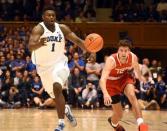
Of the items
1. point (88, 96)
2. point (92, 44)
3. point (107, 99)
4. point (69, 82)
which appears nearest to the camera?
point (107, 99)

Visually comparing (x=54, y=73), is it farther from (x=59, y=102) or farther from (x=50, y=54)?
(x=59, y=102)

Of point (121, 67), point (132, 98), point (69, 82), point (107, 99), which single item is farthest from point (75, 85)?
point (107, 99)

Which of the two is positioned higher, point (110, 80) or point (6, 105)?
point (110, 80)

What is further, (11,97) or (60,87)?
(11,97)

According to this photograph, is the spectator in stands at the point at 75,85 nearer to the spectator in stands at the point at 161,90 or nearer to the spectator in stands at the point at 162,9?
the spectator in stands at the point at 161,90

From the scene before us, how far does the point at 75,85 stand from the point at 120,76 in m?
8.06

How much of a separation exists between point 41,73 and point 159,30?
39.4ft

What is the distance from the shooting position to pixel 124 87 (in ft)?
27.0

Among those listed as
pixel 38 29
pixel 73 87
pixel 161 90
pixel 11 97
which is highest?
pixel 38 29

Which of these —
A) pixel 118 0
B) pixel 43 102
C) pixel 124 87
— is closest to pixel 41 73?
pixel 124 87

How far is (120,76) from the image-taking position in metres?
8.28

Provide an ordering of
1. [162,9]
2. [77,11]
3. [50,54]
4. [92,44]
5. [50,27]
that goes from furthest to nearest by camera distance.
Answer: [77,11] < [162,9] < [92,44] < [50,27] < [50,54]

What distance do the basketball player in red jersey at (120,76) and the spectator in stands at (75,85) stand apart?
7.64 meters

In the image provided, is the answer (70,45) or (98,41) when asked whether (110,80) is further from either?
(70,45)
